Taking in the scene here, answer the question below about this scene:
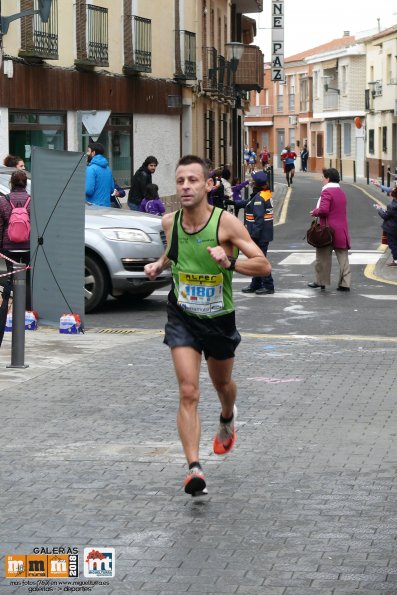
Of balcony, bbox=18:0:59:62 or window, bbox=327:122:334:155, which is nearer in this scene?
balcony, bbox=18:0:59:62

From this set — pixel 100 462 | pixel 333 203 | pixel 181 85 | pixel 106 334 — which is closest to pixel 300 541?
pixel 100 462

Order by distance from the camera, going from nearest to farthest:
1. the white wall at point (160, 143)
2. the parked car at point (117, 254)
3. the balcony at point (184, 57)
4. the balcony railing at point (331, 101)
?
the parked car at point (117, 254) → the white wall at point (160, 143) → the balcony at point (184, 57) → the balcony railing at point (331, 101)

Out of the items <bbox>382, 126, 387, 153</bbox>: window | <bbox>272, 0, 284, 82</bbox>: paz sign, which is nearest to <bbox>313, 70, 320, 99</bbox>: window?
<bbox>382, 126, 387, 153</bbox>: window

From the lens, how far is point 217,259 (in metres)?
6.73

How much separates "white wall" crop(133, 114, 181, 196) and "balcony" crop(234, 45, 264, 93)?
A: 1094 cm

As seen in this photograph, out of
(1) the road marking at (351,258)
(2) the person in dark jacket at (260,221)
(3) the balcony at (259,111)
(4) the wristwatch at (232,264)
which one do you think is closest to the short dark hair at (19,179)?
(2) the person in dark jacket at (260,221)

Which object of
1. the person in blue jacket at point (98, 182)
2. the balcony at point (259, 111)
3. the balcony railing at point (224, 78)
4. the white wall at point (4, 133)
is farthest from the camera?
the balcony at point (259, 111)

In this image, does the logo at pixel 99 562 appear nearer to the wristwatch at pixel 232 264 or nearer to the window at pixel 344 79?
the wristwatch at pixel 232 264

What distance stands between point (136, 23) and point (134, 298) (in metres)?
18.2

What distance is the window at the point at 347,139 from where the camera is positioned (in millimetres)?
86125

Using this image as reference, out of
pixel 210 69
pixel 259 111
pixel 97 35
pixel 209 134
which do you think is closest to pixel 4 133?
pixel 97 35

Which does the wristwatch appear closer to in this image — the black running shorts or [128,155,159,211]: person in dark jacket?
the black running shorts

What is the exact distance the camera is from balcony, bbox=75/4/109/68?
30.4 m

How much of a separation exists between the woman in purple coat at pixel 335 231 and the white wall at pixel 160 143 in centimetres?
1712
